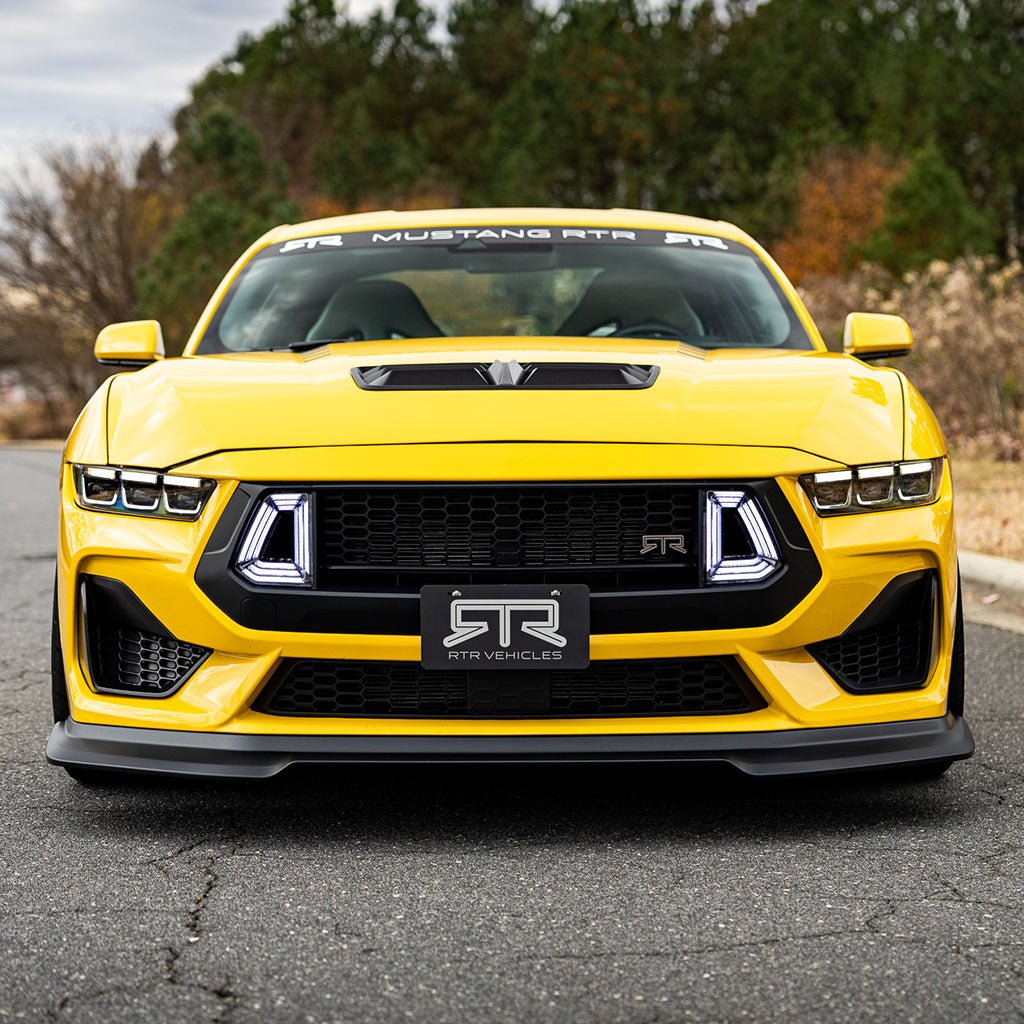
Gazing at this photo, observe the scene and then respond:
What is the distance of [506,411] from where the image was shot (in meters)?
3.63

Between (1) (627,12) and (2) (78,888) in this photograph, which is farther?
(1) (627,12)

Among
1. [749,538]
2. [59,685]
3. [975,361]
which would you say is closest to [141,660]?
[59,685]

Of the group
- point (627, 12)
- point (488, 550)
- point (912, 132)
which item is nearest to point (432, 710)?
point (488, 550)

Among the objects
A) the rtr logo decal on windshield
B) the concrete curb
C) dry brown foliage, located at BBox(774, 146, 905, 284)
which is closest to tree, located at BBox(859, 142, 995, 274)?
dry brown foliage, located at BBox(774, 146, 905, 284)

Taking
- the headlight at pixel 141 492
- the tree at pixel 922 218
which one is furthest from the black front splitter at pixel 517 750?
the tree at pixel 922 218

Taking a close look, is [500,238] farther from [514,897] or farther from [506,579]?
[514,897]

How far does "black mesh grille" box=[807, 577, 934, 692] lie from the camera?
3654 millimetres

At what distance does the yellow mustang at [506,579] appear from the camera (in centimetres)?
352

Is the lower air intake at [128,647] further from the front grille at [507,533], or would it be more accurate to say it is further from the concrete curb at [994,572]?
the concrete curb at [994,572]

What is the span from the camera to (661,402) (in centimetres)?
371

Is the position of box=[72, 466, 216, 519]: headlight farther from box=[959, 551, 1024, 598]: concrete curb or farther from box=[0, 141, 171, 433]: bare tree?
box=[0, 141, 171, 433]: bare tree

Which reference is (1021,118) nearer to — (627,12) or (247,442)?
(627,12)

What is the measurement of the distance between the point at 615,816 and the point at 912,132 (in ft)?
137

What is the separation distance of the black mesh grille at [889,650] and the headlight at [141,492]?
4.66 ft
